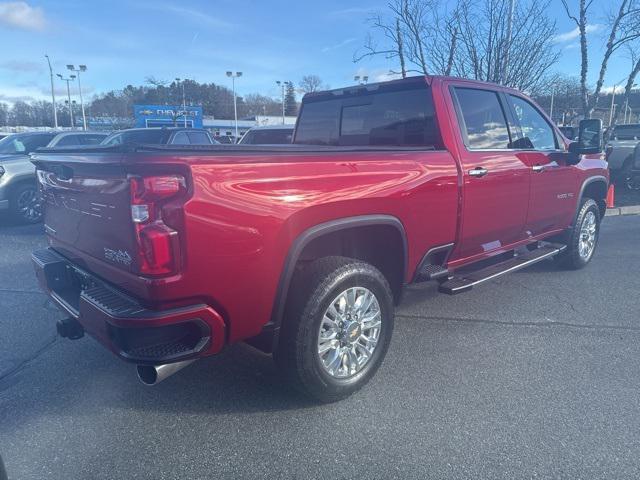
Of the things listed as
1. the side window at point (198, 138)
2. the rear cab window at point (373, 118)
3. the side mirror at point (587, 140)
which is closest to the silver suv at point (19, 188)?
the side window at point (198, 138)

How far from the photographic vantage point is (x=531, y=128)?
15.7 feet

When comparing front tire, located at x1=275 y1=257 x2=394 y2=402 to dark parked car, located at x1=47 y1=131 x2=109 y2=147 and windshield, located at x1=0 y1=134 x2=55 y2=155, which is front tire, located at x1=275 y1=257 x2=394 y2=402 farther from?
windshield, located at x1=0 y1=134 x2=55 y2=155

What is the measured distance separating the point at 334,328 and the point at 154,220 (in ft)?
4.40

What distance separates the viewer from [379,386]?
3.18 metres

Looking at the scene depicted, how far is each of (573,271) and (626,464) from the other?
3.89 meters

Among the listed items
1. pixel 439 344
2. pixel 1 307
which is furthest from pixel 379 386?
pixel 1 307

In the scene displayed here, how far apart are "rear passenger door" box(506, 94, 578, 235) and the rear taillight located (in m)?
3.42

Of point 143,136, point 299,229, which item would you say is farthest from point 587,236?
point 143,136

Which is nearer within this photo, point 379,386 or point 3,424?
point 3,424

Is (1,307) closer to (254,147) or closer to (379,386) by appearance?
(254,147)

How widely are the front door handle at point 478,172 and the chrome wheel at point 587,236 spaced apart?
2.64 meters

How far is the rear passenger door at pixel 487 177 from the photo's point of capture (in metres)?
3.76

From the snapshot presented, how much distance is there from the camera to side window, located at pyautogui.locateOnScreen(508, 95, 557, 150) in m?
4.60

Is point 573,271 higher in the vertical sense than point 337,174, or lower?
lower
